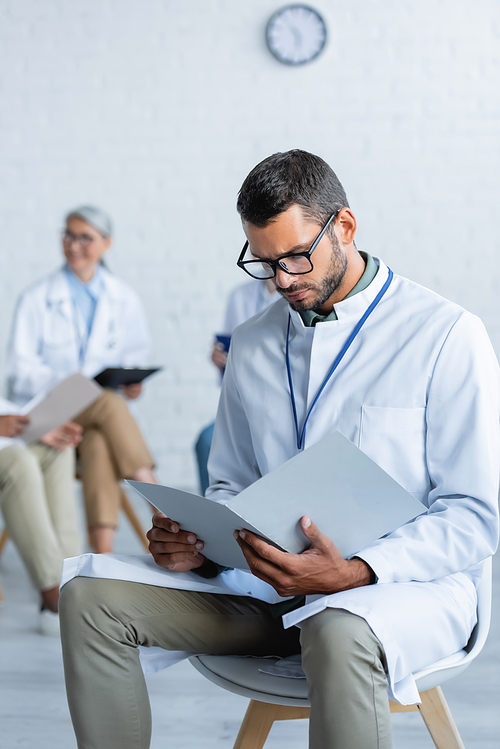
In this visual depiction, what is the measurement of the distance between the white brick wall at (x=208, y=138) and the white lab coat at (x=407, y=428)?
9.54ft

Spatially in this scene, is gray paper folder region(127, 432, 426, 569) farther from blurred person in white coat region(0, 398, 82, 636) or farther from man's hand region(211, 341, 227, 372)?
man's hand region(211, 341, 227, 372)

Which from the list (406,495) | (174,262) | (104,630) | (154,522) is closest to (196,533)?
(154,522)

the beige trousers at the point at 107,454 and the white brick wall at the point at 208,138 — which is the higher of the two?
the white brick wall at the point at 208,138

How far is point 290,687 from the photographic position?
1082 millimetres

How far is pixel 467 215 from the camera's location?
13.4 ft

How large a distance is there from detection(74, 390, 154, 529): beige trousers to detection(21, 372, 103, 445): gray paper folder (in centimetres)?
21

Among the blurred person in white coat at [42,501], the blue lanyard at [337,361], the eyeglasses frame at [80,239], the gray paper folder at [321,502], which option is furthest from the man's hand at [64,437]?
the gray paper folder at [321,502]

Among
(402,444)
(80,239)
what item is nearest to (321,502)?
(402,444)

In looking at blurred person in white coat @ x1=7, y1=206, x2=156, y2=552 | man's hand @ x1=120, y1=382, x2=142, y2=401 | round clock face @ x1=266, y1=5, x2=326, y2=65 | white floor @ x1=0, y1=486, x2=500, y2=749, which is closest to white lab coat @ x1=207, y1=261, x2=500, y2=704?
white floor @ x1=0, y1=486, x2=500, y2=749

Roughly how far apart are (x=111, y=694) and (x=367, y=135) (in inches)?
139

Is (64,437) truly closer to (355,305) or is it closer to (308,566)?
(355,305)

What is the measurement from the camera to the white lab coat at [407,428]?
1.02 metres

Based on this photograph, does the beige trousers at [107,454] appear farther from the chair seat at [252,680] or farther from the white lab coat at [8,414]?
the chair seat at [252,680]

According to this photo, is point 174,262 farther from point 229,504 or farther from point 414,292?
point 229,504
